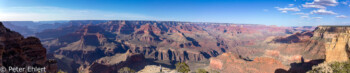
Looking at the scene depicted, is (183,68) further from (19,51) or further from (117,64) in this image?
(117,64)

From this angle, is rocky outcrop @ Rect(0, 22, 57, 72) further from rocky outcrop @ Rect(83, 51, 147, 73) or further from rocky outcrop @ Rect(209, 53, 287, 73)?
rocky outcrop @ Rect(209, 53, 287, 73)

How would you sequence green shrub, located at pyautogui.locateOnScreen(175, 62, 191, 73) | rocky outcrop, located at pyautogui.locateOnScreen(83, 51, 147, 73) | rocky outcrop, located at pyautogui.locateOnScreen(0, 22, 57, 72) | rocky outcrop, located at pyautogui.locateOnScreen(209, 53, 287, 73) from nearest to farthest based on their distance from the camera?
1. rocky outcrop, located at pyautogui.locateOnScreen(0, 22, 57, 72)
2. rocky outcrop, located at pyautogui.locateOnScreen(209, 53, 287, 73)
3. green shrub, located at pyautogui.locateOnScreen(175, 62, 191, 73)
4. rocky outcrop, located at pyautogui.locateOnScreen(83, 51, 147, 73)

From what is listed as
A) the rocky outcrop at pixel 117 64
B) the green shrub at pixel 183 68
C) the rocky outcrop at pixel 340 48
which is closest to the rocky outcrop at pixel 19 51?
the green shrub at pixel 183 68

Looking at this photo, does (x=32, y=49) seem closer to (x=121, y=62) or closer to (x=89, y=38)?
(x=121, y=62)

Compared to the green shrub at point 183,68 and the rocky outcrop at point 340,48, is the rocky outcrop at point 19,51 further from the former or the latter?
the rocky outcrop at point 340,48

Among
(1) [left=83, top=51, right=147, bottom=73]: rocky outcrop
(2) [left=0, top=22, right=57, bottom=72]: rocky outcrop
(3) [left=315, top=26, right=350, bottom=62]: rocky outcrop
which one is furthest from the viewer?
(1) [left=83, top=51, right=147, bottom=73]: rocky outcrop

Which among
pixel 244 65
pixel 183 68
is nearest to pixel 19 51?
pixel 183 68

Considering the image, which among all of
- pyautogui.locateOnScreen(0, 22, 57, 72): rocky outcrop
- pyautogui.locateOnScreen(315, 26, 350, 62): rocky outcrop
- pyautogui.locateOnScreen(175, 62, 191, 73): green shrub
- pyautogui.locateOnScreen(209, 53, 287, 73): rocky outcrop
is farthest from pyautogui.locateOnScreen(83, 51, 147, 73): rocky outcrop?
pyautogui.locateOnScreen(315, 26, 350, 62): rocky outcrop

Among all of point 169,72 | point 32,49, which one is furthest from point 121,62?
point 32,49
